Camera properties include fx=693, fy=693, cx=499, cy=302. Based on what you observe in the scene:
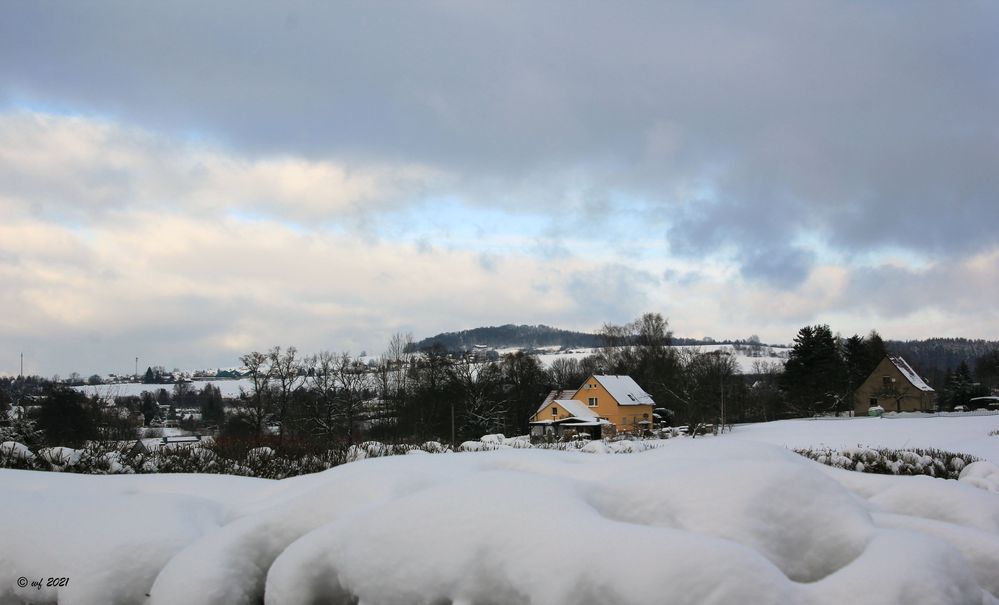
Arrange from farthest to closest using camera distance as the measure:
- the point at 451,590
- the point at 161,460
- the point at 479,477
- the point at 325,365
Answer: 1. the point at 325,365
2. the point at 161,460
3. the point at 479,477
4. the point at 451,590

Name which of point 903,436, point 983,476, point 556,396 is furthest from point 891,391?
point 983,476

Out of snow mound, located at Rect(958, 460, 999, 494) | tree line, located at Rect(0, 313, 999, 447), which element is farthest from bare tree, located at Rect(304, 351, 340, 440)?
snow mound, located at Rect(958, 460, 999, 494)

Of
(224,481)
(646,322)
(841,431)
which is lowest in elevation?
(841,431)

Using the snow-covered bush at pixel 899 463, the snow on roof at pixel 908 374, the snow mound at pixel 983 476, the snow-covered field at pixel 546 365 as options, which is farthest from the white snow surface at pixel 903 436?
the snow-covered field at pixel 546 365

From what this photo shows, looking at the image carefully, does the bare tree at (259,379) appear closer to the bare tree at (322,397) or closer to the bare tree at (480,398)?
the bare tree at (322,397)

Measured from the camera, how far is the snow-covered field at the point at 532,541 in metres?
3.60

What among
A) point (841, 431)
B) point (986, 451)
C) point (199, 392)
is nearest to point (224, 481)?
point (986, 451)

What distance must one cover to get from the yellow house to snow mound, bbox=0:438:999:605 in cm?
5259

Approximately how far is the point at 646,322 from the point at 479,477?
8308 centimetres

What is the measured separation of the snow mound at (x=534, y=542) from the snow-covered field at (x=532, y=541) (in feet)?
0.03

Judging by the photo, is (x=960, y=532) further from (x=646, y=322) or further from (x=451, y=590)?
(x=646, y=322)

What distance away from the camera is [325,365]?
200 ft

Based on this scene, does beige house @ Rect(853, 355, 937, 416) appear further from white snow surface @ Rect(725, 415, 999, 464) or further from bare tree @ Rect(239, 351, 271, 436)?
bare tree @ Rect(239, 351, 271, 436)

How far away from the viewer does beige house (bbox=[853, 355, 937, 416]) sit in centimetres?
6631
